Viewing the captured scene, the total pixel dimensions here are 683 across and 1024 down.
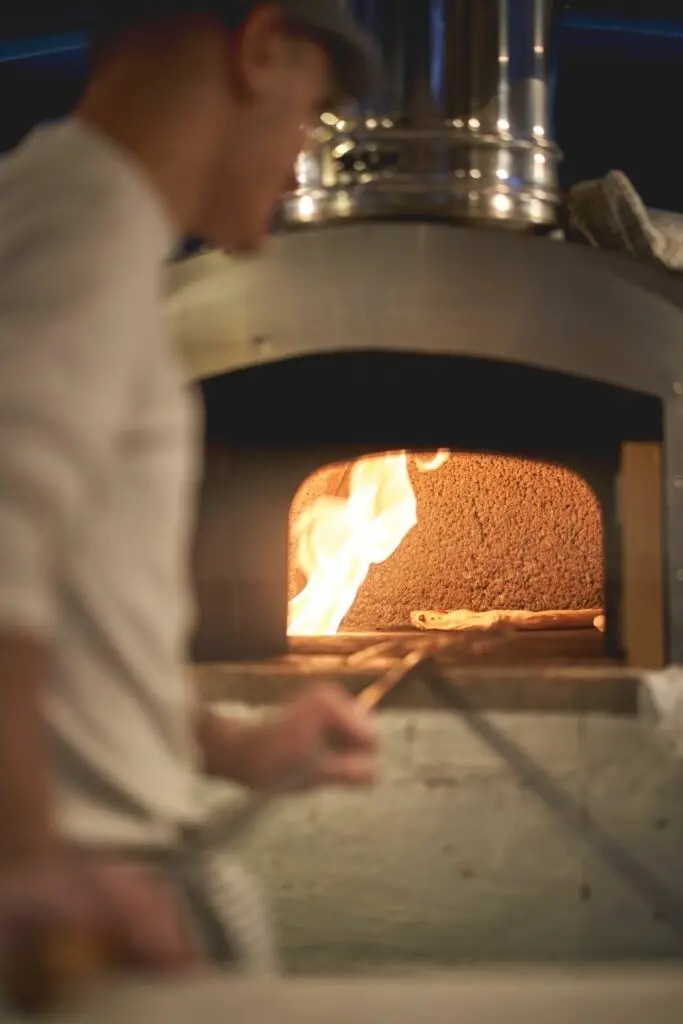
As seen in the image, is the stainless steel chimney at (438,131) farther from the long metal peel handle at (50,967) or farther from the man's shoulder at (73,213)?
the long metal peel handle at (50,967)

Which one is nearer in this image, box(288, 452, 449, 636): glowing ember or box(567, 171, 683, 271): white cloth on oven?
box(567, 171, 683, 271): white cloth on oven

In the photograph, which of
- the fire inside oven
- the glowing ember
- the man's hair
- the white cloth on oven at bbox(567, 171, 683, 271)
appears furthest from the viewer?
the fire inside oven

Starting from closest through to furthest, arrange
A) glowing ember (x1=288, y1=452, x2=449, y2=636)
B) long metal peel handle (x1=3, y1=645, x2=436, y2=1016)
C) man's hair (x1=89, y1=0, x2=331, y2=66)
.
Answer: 1. long metal peel handle (x1=3, y1=645, x2=436, y2=1016)
2. man's hair (x1=89, y1=0, x2=331, y2=66)
3. glowing ember (x1=288, y1=452, x2=449, y2=636)

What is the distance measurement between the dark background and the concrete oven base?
0.94m

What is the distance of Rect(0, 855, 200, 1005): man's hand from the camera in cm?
34

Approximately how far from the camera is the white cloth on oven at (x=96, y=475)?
39cm

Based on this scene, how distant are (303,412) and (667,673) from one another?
579 millimetres

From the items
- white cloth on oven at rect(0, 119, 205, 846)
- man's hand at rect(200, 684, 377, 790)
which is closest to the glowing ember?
man's hand at rect(200, 684, 377, 790)

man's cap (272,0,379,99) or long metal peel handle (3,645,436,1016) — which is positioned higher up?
man's cap (272,0,379,99)

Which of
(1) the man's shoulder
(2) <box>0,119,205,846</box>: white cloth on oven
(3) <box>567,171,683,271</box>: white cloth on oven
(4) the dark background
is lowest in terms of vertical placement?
(2) <box>0,119,205,846</box>: white cloth on oven

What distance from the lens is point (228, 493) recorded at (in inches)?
62.3

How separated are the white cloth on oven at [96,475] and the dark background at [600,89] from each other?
1542 mm

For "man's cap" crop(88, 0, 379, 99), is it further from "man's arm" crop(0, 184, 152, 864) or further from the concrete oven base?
the concrete oven base

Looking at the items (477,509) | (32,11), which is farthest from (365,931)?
(32,11)
